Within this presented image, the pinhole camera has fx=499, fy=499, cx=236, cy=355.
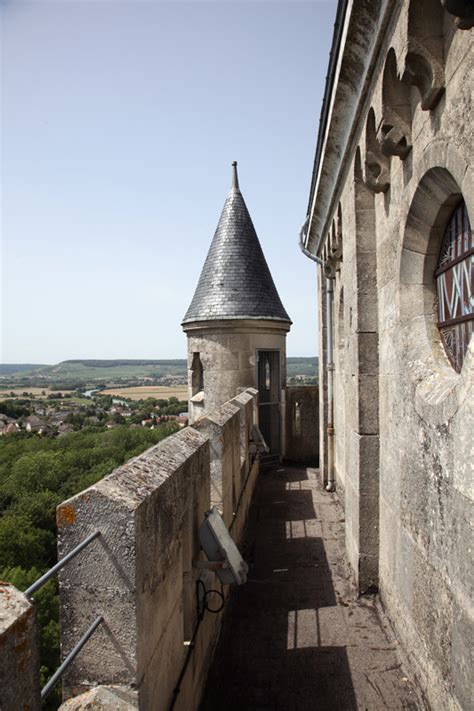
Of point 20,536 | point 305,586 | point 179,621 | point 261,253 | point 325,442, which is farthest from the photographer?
point 20,536

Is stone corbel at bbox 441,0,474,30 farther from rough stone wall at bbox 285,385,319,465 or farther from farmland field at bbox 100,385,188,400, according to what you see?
farmland field at bbox 100,385,188,400

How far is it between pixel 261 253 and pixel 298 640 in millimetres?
10309

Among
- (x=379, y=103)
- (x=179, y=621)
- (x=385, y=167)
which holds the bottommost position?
(x=179, y=621)

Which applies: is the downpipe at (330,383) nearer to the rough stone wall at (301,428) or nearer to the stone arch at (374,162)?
the rough stone wall at (301,428)

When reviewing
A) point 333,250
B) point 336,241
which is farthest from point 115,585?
point 333,250

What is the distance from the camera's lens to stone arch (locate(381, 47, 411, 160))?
359 centimetres

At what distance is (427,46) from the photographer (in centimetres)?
285

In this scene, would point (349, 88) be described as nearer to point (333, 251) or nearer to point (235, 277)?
point (333, 251)

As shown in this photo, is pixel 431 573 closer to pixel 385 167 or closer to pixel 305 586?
pixel 305 586

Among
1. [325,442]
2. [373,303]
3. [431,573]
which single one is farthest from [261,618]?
[325,442]

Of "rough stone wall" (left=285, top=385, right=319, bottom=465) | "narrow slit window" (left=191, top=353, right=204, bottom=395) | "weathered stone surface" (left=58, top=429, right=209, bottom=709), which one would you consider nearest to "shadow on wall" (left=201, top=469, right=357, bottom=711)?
"weathered stone surface" (left=58, top=429, right=209, bottom=709)

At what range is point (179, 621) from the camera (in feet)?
10.2

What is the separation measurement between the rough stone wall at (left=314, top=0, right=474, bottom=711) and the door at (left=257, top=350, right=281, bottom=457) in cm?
698

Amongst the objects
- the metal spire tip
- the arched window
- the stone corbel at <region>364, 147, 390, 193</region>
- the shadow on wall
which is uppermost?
the metal spire tip
